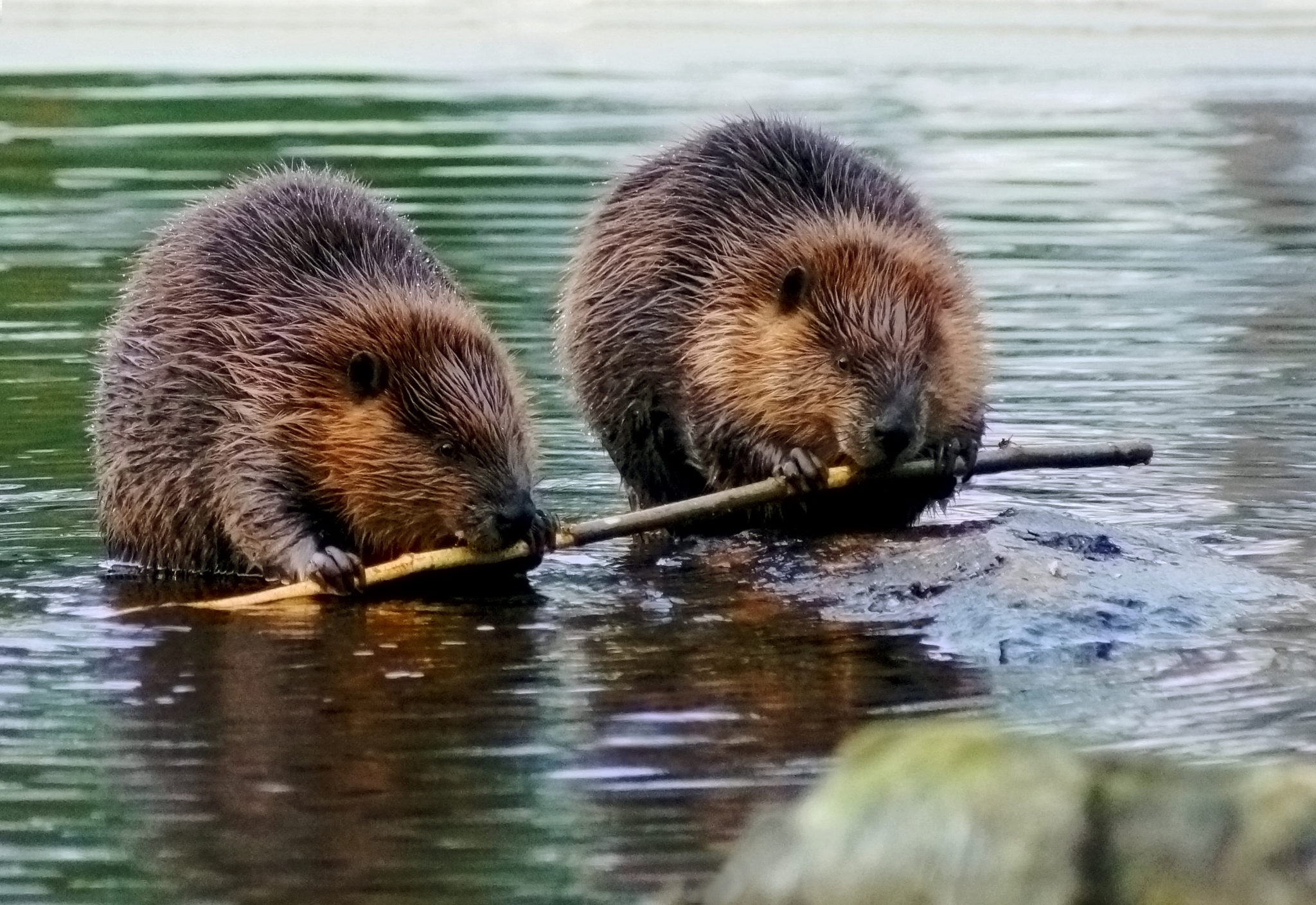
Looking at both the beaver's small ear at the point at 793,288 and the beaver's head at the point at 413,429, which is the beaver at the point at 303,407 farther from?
the beaver's small ear at the point at 793,288

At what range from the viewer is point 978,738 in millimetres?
3000

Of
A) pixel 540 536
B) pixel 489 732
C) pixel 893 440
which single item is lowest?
pixel 489 732

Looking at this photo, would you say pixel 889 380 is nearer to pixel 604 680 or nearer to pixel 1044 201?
pixel 604 680

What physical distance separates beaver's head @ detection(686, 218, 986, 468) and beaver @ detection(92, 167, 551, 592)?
70cm

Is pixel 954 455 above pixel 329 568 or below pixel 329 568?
above

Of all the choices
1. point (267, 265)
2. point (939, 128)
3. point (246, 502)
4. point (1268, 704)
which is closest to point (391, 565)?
point (246, 502)

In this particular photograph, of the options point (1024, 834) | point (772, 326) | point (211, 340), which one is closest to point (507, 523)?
point (211, 340)

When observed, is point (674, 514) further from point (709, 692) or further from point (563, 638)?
point (709, 692)

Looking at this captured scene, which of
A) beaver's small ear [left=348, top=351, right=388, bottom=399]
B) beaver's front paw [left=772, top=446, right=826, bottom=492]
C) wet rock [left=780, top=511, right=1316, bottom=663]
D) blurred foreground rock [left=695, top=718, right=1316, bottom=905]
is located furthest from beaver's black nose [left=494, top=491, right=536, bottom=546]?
blurred foreground rock [left=695, top=718, right=1316, bottom=905]

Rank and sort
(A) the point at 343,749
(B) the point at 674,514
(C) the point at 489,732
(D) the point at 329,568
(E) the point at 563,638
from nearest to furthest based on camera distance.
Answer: (A) the point at 343,749 → (C) the point at 489,732 → (E) the point at 563,638 → (D) the point at 329,568 → (B) the point at 674,514

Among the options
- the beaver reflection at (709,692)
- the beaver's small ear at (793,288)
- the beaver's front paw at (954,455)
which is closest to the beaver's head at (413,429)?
the beaver reflection at (709,692)

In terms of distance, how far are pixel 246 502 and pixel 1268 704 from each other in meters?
2.53

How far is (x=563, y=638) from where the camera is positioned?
5371 millimetres

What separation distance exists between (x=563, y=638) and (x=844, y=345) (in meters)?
1.29
